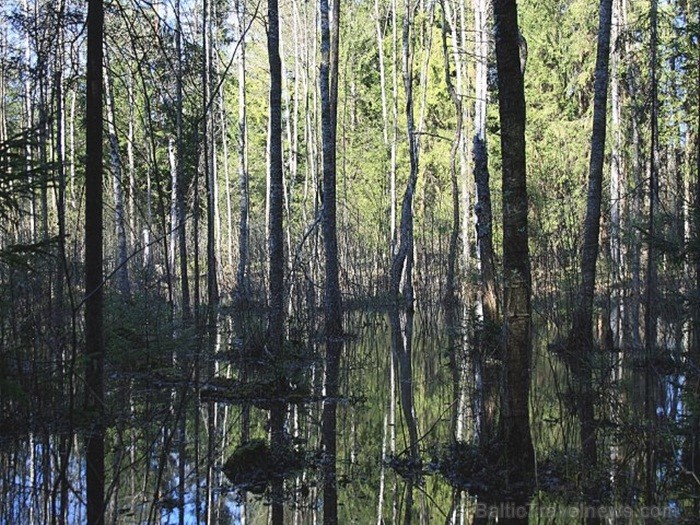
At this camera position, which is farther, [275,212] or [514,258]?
[275,212]

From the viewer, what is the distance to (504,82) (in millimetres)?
4656

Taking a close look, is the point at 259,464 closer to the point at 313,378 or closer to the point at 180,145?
the point at 180,145

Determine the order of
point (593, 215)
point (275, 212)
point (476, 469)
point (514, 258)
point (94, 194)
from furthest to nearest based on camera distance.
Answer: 1. point (593, 215)
2. point (275, 212)
3. point (94, 194)
4. point (476, 469)
5. point (514, 258)

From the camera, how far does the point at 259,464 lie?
16.7 ft

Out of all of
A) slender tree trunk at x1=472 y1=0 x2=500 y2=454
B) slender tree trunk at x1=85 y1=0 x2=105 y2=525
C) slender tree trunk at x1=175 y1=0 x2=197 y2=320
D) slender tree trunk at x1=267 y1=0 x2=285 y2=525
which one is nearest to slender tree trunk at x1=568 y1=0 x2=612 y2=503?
slender tree trunk at x1=472 y1=0 x2=500 y2=454

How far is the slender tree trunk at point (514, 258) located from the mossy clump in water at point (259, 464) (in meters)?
1.57

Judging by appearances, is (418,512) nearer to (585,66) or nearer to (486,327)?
(486,327)

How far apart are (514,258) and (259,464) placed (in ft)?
7.64

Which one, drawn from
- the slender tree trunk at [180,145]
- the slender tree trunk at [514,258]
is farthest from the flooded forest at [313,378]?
the slender tree trunk at [180,145]

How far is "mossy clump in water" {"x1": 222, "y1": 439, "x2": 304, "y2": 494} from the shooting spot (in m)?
4.89

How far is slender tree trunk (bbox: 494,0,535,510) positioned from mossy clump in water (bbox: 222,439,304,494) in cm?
157

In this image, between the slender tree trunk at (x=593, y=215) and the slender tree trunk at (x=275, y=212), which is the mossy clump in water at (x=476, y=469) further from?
the slender tree trunk at (x=593, y=215)

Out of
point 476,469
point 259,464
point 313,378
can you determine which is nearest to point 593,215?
point 313,378

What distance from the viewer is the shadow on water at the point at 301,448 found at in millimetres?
4176
